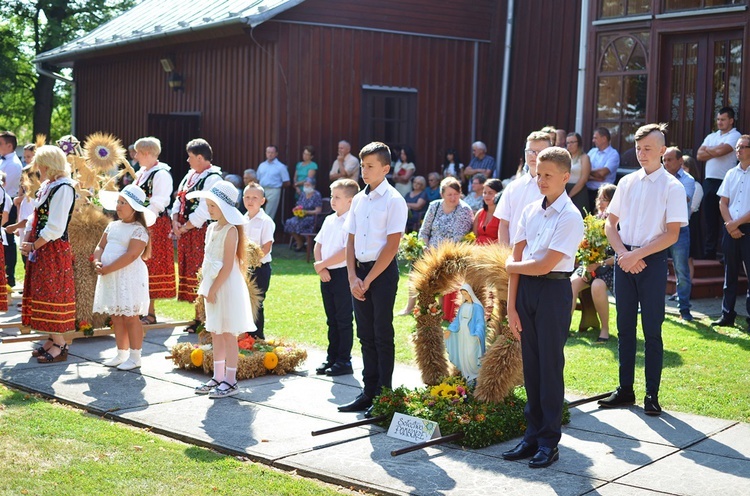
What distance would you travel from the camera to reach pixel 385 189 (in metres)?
6.92

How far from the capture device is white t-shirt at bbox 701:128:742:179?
1282cm

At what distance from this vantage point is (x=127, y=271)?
8602mm

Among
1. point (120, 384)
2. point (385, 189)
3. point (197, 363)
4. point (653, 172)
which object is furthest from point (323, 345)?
point (653, 172)

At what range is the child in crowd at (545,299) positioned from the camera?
5836mm

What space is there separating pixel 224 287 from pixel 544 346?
282 centimetres

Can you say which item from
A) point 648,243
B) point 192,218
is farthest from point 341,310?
point 648,243

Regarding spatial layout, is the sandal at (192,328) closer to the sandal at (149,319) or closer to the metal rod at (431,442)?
the sandal at (149,319)

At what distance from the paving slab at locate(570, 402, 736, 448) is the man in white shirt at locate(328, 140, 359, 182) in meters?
11.4

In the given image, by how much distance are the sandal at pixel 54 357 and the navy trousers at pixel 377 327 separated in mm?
3231

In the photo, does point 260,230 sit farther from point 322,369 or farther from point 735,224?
point 735,224

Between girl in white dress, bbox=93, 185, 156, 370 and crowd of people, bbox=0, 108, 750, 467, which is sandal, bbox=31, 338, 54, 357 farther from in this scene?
girl in white dress, bbox=93, 185, 156, 370

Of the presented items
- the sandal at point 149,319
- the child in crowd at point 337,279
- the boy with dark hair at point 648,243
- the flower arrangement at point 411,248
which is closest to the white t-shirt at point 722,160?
the flower arrangement at point 411,248

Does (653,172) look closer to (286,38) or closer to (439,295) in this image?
(439,295)

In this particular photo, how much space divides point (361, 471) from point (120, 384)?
302cm
